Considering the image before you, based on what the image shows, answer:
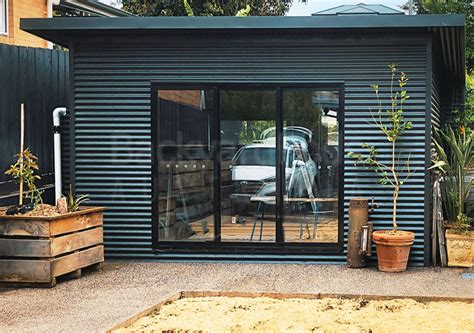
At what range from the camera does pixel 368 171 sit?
7875 mm

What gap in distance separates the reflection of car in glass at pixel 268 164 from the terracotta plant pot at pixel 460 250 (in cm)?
168

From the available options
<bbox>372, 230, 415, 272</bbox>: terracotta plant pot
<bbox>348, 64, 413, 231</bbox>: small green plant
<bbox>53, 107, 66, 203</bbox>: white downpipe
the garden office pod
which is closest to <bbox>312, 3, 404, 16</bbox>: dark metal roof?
the garden office pod

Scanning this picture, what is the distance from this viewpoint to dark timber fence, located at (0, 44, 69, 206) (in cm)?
754

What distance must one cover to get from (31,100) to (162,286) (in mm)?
3046

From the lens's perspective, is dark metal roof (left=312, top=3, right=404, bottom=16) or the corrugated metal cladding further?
dark metal roof (left=312, top=3, right=404, bottom=16)

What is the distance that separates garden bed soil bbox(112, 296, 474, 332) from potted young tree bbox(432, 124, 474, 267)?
1.65m

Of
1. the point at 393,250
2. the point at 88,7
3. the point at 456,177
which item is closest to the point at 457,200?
the point at 456,177

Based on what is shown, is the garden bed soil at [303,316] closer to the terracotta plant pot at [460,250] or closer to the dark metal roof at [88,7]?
the terracotta plant pot at [460,250]

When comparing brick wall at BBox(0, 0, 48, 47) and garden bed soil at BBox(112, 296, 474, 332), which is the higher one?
brick wall at BBox(0, 0, 48, 47)

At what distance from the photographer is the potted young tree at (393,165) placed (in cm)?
737

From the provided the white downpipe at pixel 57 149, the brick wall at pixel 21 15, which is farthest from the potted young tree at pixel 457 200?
the brick wall at pixel 21 15

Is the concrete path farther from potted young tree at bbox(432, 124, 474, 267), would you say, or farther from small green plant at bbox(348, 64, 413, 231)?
small green plant at bbox(348, 64, 413, 231)

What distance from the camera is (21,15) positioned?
1190cm

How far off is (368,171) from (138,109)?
9.09 ft
